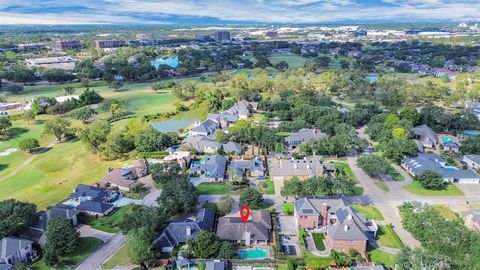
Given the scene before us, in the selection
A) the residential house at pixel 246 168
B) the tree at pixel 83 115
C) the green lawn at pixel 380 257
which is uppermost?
the tree at pixel 83 115

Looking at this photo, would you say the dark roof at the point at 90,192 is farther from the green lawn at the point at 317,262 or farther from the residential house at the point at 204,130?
the green lawn at the point at 317,262

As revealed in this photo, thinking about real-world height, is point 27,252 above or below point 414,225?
below

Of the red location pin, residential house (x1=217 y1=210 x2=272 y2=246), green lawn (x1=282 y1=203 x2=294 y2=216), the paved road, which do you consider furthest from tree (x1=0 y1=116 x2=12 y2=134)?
green lawn (x1=282 y1=203 x2=294 y2=216)

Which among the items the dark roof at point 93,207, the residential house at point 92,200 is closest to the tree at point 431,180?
the residential house at point 92,200

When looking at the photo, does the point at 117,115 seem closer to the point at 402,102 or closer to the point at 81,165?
the point at 81,165

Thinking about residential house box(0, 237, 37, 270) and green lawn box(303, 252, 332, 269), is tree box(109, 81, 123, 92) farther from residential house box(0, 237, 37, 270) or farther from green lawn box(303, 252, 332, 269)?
green lawn box(303, 252, 332, 269)

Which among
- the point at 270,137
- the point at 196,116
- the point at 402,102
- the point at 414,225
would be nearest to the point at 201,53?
the point at 196,116
